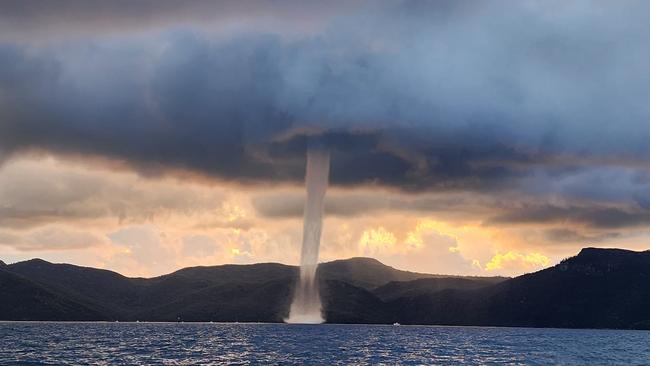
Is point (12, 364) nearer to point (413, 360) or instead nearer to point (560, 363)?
point (413, 360)

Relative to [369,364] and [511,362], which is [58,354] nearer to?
[369,364]

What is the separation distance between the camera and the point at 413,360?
18288cm

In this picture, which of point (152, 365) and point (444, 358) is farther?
point (444, 358)

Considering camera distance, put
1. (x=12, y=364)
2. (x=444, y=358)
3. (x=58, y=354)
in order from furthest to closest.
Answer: (x=444, y=358)
(x=58, y=354)
(x=12, y=364)

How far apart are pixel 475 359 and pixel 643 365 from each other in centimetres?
Result: 4186

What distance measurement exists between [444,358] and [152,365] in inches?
3091

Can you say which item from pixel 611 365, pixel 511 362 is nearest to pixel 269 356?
pixel 511 362

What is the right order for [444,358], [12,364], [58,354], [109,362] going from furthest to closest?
[444,358] → [58,354] → [109,362] → [12,364]

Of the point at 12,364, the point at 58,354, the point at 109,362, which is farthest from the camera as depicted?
the point at 58,354

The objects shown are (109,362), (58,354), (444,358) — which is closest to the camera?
(109,362)

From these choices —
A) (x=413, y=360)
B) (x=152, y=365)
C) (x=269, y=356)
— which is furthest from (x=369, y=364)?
(x=152, y=365)

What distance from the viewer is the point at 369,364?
167625 mm

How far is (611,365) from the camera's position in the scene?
618 ft

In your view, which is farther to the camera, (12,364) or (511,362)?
(511,362)
